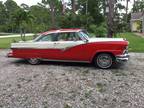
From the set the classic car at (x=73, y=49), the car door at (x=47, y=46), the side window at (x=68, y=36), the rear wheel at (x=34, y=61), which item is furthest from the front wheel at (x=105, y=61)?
the rear wheel at (x=34, y=61)

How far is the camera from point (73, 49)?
9789mm

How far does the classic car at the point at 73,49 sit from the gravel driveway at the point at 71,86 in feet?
1.30

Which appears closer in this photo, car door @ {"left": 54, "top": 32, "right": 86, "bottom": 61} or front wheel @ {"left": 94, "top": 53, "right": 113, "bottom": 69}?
front wheel @ {"left": 94, "top": 53, "right": 113, "bottom": 69}

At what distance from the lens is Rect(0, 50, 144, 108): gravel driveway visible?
5.64 meters

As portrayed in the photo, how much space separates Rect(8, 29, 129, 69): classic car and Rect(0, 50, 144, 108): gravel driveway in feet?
1.30

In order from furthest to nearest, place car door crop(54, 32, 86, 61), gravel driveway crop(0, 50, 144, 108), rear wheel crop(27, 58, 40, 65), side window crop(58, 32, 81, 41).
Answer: rear wheel crop(27, 58, 40, 65) < side window crop(58, 32, 81, 41) < car door crop(54, 32, 86, 61) < gravel driveway crop(0, 50, 144, 108)

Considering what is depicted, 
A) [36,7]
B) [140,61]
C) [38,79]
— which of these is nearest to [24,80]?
[38,79]

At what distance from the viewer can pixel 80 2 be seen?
47625 mm

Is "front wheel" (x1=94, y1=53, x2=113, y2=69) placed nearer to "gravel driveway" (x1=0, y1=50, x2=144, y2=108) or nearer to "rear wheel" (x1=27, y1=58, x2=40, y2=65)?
"gravel driveway" (x1=0, y1=50, x2=144, y2=108)

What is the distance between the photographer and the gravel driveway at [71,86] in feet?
18.5

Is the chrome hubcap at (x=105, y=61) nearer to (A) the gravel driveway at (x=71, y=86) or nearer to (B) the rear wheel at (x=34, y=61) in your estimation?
(A) the gravel driveway at (x=71, y=86)

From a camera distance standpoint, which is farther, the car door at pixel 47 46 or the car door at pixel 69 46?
the car door at pixel 47 46

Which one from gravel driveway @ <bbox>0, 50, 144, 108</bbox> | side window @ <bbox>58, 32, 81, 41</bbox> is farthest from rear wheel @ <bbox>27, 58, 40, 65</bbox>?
side window @ <bbox>58, 32, 81, 41</bbox>

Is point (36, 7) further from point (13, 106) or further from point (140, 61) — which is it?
point (13, 106)
